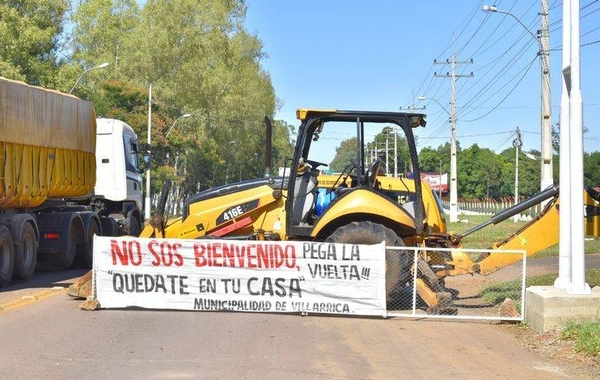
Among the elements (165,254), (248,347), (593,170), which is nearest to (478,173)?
(593,170)

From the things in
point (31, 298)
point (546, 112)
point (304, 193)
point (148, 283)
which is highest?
point (546, 112)

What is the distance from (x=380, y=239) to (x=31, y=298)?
589 cm

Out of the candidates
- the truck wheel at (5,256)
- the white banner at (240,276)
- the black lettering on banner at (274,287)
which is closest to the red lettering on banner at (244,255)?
the white banner at (240,276)

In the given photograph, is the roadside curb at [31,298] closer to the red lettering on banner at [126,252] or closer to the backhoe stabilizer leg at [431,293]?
the red lettering on banner at [126,252]

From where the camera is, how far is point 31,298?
13.5 meters

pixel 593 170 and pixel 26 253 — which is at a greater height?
pixel 593 170

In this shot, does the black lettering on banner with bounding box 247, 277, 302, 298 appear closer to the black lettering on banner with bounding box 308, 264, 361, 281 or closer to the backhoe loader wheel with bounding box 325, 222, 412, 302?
the black lettering on banner with bounding box 308, 264, 361, 281

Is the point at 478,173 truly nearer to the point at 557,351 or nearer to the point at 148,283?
the point at 148,283

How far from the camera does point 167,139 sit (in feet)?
188

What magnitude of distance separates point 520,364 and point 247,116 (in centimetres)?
5900

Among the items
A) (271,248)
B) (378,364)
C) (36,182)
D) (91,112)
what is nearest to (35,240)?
(36,182)

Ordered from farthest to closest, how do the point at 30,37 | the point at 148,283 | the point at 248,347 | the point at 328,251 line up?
1. the point at 30,37
2. the point at 148,283
3. the point at 328,251
4. the point at 248,347

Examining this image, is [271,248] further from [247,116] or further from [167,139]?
[247,116]

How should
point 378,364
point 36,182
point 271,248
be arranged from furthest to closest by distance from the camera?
point 36,182 → point 271,248 → point 378,364
